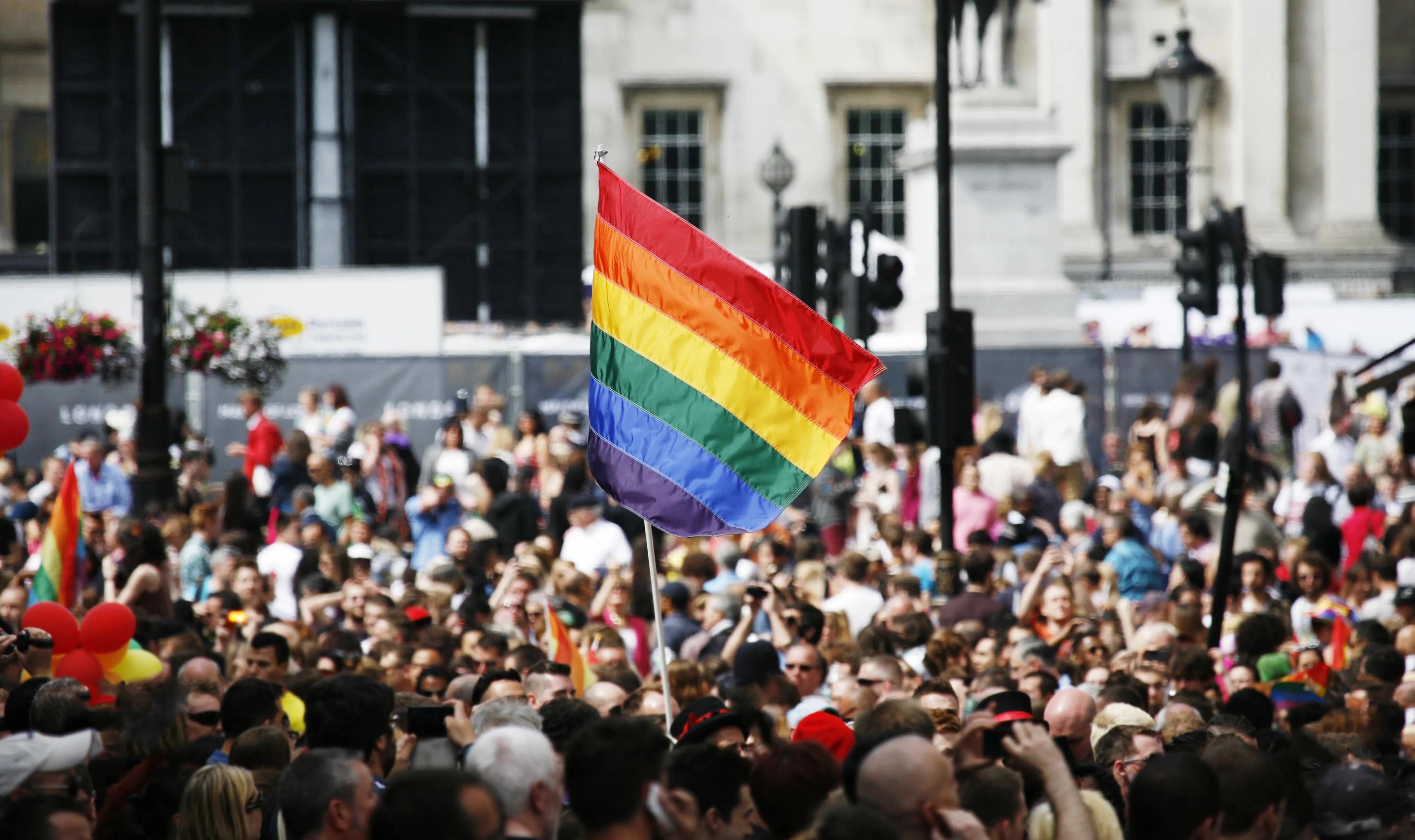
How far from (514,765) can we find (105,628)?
414cm

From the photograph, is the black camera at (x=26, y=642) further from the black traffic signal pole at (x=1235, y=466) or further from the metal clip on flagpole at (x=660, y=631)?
the black traffic signal pole at (x=1235, y=466)

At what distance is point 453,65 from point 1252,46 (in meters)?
13.8

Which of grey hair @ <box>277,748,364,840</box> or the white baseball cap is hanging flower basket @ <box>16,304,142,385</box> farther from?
grey hair @ <box>277,748,364,840</box>

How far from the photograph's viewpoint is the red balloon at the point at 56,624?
8.51 m

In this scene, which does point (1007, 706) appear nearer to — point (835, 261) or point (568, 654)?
point (568, 654)

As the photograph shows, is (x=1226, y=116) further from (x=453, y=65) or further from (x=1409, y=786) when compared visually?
(x=1409, y=786)

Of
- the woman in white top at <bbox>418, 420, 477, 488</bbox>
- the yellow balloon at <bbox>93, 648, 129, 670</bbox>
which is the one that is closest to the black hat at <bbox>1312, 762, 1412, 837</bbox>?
the yellow balloon at <bbox>93, 648, 129, 670</bbox>

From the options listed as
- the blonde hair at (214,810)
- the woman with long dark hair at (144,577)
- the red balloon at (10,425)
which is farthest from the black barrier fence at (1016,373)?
the blonde hair at (214,810)

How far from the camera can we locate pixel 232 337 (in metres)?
20.0

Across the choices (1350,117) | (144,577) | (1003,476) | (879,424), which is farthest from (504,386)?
(1350,117)

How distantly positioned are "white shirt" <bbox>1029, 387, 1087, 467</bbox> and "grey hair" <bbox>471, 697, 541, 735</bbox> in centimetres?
1307

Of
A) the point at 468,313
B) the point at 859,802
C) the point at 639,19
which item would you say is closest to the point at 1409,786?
the point at 859,802

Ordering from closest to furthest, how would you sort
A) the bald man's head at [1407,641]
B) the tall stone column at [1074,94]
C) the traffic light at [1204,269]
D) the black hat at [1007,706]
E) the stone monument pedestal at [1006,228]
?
the black hat at [1007,706]
the bald man's head at [1407,641]
the traffic light at [1204,269]
the stone monument pedestal at [1006,228]
the tall stone column at [1074,94]

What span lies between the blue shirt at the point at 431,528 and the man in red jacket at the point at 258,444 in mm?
2962
